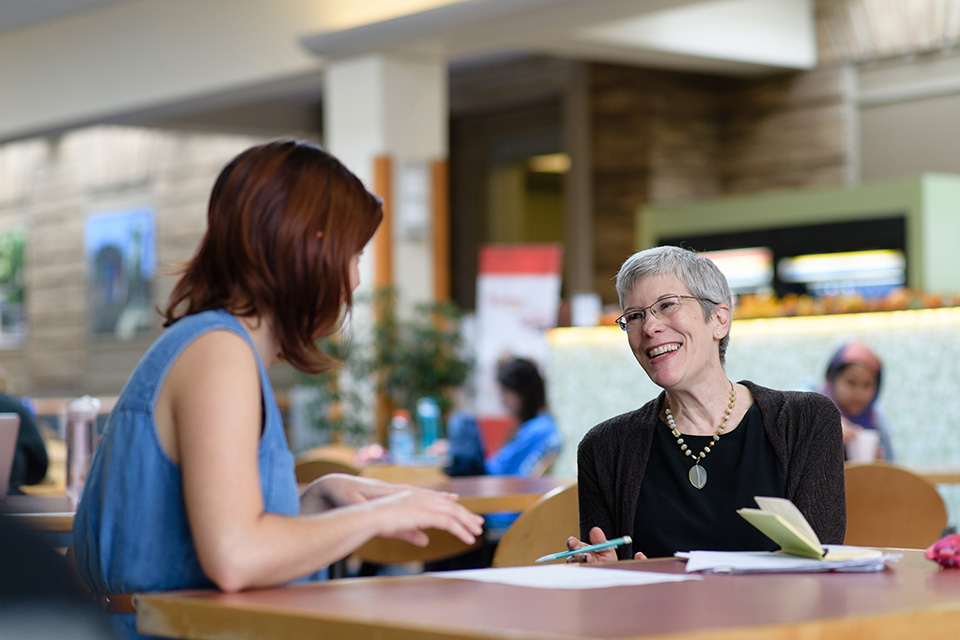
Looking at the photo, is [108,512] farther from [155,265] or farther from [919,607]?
[155,265]

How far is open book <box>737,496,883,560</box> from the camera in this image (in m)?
1.62

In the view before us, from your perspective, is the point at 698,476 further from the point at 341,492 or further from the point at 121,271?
the point at 121,271

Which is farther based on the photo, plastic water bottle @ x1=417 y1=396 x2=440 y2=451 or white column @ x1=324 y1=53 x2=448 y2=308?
white column @ x1=324 y1=53 x2=448 y2=308

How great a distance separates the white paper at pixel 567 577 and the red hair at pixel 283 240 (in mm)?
370

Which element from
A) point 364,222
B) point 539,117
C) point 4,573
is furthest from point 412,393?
point 4,573

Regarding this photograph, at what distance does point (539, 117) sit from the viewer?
11.9 metres

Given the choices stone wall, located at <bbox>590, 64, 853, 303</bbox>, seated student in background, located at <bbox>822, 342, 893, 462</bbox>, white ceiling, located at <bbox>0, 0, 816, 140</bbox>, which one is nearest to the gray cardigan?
seated student in background, located at <bbox>822, 342, 893, 462</bbox>

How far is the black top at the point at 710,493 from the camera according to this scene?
215 centimetres

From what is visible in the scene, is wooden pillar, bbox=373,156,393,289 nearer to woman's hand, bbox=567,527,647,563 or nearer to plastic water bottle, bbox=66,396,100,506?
plastic water bottle, bbox=66,396,100,506

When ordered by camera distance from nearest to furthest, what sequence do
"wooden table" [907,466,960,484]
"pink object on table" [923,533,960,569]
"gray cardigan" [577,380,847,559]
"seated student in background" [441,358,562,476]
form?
"pink object on table" [923,533,960,569], "gray cardigan" [577,380,847,559], "wooden table" [907,466,960,484], "seated student in background" [441,358,562,476]

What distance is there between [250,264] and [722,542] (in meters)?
1.02

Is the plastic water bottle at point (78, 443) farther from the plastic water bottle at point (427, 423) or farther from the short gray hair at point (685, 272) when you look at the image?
the plastic water bottle at point (427, 423)

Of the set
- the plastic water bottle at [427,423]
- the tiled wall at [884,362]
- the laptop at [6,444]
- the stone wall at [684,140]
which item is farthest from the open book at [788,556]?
the stone wall at [684,140]

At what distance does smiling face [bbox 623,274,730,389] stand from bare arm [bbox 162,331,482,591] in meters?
0.86
